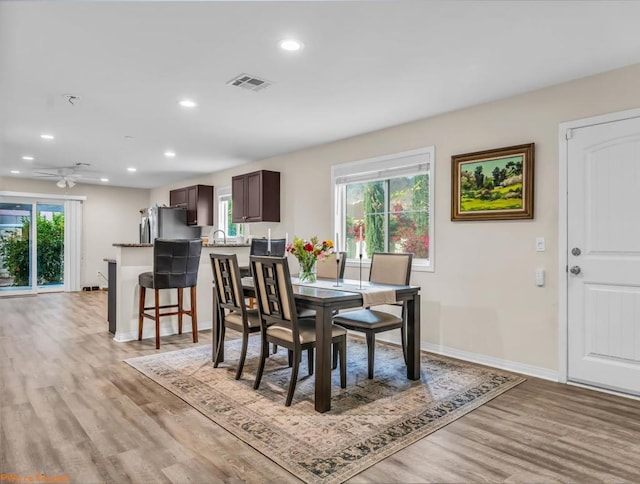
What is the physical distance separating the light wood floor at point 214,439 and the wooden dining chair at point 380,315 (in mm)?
893

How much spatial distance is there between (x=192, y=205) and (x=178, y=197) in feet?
2.27

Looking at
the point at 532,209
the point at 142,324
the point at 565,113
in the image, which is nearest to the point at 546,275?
the point at 532,209

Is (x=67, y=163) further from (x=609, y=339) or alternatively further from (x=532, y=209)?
(x=609, y=339)

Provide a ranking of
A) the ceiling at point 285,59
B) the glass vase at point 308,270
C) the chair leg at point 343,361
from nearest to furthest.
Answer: the ceiling at point 285,59 < the chair leg at point 343,361 < the glass vase at point 308,270

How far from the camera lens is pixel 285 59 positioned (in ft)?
9.58

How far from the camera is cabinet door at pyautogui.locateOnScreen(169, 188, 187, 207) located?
26.5 ft

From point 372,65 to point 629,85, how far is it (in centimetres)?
185

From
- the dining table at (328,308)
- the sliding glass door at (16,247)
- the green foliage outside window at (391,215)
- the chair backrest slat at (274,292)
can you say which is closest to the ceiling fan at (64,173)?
the sliding glass door at (16,247)

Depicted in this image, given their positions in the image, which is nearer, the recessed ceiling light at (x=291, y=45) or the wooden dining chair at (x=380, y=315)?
the recessed ceiling light at (x=291, y=45)

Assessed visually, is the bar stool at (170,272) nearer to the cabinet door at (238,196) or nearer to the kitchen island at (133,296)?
the kitchen island at (133,296)

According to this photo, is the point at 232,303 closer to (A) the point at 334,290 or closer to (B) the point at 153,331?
(A) the point at 334,290

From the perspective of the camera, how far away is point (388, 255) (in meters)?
3.92

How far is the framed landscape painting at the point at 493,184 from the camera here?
349 centimetres

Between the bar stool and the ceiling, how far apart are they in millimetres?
1331
